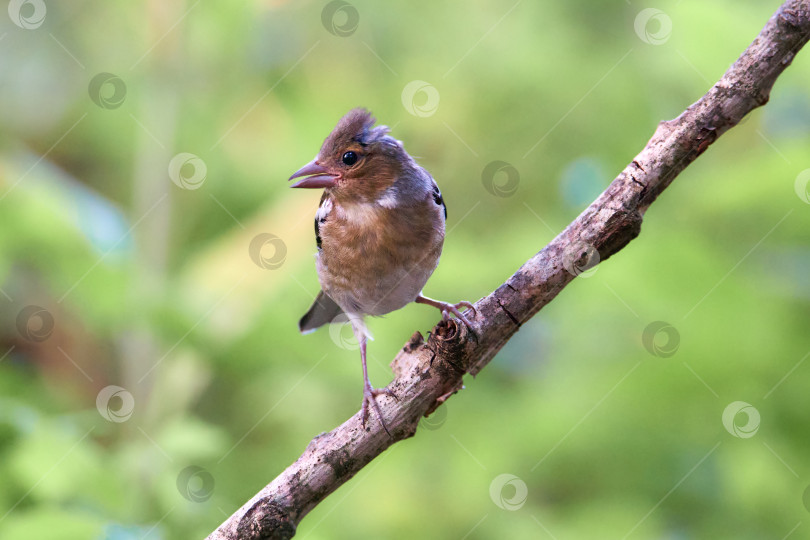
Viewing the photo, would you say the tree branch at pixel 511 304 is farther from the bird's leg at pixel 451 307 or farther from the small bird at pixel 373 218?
the small bird at pixel 373 218

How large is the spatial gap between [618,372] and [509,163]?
214cm

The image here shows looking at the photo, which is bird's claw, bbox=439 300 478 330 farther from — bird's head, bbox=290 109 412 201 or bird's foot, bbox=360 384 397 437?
bird's head, bbox=290 109 412 201

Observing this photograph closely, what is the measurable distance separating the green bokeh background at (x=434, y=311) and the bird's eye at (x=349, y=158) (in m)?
0.89

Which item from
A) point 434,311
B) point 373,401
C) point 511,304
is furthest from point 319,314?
point 511,304

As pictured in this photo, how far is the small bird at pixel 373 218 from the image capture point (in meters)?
3.87

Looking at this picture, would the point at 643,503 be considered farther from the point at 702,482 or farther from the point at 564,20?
the point at 564,20

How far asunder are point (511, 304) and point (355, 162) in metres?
1.23

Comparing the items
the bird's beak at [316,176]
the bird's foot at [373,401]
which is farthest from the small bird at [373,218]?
the bird's foot at [373,401]

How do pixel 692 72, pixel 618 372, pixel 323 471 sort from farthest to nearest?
pixel 692 72
pixel 618 372
pixel 323 471

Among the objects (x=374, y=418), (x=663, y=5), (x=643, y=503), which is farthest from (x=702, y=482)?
(x=663, y=5)

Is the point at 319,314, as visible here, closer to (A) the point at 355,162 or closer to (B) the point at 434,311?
(B) the point at 434,311

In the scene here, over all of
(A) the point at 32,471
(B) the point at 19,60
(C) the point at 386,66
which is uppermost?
(B) the point at 19,60

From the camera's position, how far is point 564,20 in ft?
21.4

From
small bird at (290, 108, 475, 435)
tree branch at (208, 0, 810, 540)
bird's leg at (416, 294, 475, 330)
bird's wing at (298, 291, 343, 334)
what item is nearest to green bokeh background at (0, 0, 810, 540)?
bird's wing at (298, 291, 343, 334)
